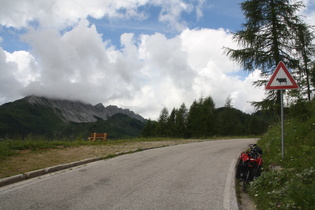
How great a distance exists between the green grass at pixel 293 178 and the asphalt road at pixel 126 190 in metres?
0.70

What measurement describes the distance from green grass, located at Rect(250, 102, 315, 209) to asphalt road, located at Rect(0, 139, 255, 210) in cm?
70

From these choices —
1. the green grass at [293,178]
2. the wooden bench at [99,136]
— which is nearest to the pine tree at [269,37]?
the green grass at [293,178]

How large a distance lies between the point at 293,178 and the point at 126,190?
3.72 meters

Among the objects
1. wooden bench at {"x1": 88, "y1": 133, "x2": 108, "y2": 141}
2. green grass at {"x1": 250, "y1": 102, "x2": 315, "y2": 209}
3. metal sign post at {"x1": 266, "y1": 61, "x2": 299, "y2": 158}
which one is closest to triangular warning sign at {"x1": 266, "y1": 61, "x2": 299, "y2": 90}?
metal sign post at {"x1": 266, "y1": 61, "x2": 299, "y2": 158}

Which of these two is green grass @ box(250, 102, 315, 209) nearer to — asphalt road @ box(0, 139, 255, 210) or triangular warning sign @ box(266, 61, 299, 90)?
asphalt road @ box(0, 139, 255, 210)

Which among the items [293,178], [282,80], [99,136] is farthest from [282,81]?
[99,136]

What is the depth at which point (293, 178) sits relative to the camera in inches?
209

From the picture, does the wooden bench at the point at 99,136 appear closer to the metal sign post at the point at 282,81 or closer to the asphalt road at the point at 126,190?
the asphalt road at the point at 126,190

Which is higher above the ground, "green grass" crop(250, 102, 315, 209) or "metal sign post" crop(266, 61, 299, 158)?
"metal sign post" crop(266, 61, 299, 158)

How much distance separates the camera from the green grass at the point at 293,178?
4071 mm

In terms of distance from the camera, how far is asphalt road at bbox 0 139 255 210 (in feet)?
15.7

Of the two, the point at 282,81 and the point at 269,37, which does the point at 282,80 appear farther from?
the point at 269,37

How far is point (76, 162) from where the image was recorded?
9.02 m

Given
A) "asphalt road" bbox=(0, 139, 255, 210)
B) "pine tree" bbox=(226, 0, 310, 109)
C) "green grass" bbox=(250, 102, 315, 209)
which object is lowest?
"asphalt road" bbox=(0, 139, 255, 210)
